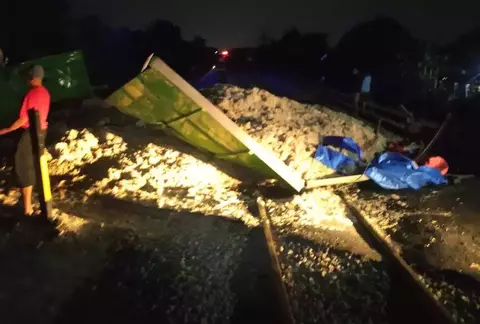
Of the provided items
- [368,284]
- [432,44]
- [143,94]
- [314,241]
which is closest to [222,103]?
[143,94]

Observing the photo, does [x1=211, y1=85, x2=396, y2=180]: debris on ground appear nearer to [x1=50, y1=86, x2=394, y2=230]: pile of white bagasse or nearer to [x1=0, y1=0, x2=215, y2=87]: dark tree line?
[x1=50, y1=86, x2=394, y2=230]: pile of white bagasse

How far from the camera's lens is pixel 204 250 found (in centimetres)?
658

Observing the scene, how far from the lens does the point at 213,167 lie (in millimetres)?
9992

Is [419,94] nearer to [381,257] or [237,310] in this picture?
[381,257]

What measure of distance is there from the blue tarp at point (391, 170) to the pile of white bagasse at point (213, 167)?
9.0 inches

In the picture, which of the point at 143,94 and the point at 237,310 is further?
the point at 143,94

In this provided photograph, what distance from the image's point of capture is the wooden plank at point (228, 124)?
802 centimetres

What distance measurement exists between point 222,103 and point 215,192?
10.9 feet

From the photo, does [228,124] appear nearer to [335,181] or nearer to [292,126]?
[335,181]

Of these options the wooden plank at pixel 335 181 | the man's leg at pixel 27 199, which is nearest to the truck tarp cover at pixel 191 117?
the wooden plank at pixel 335 181

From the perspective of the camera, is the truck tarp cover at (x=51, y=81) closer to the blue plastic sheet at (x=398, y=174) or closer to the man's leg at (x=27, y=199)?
the man's leg at (x=27, y=199)

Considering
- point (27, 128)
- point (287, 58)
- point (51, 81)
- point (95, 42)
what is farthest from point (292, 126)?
point (287, 58)

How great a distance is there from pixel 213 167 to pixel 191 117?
121 centimetres

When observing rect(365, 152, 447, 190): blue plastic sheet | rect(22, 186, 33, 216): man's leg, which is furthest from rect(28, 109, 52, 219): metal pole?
rect(365, 152, 447, 190): blue plastic sheet
